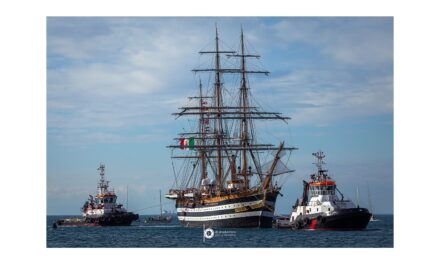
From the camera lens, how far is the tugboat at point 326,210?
2496 inches

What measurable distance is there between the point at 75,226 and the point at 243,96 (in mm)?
33570

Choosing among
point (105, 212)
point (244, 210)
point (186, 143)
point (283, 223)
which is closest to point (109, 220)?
point (105, 212)

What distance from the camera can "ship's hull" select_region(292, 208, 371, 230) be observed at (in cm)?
6319

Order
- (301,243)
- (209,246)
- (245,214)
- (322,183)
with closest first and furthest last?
(209,246), (301,243), (322,183), (245,214)

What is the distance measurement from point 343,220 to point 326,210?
190cm

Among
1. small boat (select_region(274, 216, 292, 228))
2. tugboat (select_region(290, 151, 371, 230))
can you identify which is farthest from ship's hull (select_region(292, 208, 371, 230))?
small boat (select_region(274, 216, 292, 228))

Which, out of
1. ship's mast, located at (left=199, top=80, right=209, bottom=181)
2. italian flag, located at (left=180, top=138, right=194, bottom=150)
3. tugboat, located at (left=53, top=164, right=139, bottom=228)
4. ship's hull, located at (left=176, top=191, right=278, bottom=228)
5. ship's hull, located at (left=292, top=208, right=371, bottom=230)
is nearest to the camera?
ship's hull, located at (left=292, top=208, right=371, bottom=230)

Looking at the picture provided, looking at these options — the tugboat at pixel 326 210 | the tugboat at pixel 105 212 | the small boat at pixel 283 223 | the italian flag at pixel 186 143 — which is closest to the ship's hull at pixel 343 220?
the tugboat at pixel 326 210

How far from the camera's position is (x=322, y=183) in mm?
64562

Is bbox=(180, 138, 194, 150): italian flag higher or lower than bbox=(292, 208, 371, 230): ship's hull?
higher

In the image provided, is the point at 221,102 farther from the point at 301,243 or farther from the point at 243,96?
the point at 301,243

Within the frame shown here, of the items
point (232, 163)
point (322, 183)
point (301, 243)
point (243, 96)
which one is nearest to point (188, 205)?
point (232, 163)

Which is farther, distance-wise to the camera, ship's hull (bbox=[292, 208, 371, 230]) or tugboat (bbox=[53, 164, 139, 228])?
tugboat (bbox=[53, 164, 139, 228])

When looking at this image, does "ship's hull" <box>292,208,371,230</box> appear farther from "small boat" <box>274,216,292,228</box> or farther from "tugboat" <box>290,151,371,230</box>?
"small boat" <box>274,216,292,228</box>
